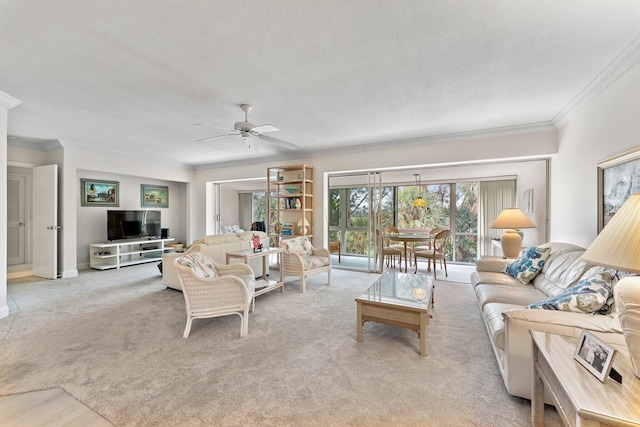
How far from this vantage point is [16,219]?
5.46m

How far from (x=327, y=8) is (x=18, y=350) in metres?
3.74

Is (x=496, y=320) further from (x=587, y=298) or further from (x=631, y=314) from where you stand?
(x=631, y=314)

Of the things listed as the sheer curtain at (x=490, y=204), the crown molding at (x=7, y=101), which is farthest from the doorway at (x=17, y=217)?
the sheer curtain at (x=490, y=204)

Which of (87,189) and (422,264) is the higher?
(87,189)

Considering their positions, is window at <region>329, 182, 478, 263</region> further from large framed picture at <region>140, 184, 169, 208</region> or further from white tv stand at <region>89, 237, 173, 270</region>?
large framed picture at <region>140, 184, 169, 208</region>

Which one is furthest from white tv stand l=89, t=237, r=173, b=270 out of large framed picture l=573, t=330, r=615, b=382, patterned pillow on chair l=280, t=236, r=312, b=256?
large framed picture l=573, t=330, r=615, b=382

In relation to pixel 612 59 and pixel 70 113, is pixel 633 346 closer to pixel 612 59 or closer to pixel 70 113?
pixel 612 59

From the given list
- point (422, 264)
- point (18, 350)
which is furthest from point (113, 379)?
point (422, 264)

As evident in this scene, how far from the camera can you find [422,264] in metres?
6.45

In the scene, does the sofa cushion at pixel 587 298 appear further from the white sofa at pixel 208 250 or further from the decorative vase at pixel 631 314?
the white sofa at pixel 208 250

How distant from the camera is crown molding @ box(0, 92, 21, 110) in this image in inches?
117

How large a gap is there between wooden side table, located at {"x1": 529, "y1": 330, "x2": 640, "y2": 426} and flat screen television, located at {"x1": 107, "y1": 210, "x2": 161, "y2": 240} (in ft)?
24.4

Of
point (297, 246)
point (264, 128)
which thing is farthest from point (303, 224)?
point (264, 128)

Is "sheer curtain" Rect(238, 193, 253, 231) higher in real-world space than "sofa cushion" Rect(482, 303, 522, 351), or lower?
higher
